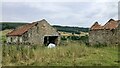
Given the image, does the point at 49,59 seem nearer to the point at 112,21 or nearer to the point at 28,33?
the point at 28,33

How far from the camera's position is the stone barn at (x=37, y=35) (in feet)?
132

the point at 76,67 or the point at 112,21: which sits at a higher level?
the point at 112,21

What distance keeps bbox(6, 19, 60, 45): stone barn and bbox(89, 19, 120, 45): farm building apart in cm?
559

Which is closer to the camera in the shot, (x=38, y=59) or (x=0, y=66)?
(x=0, y=66)

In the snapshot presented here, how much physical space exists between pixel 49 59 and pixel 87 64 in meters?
2.49

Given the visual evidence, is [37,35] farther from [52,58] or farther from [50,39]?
[52,58]

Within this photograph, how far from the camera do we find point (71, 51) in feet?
60.2

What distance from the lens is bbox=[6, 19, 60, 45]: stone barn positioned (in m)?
40.2

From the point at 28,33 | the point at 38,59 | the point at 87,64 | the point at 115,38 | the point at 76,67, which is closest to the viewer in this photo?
the point at 76,67

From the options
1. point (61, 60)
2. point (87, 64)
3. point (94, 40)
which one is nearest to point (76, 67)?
point (87, 64)

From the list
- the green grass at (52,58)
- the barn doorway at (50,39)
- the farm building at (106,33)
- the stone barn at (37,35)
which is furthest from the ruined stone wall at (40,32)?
the green grass at (52,58)

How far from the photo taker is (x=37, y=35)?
4103 centimetres

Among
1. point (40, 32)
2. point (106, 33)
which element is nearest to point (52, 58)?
point (106, 33)

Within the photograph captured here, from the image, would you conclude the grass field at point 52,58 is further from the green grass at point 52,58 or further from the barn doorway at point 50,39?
the barn doorway at point 50,39
